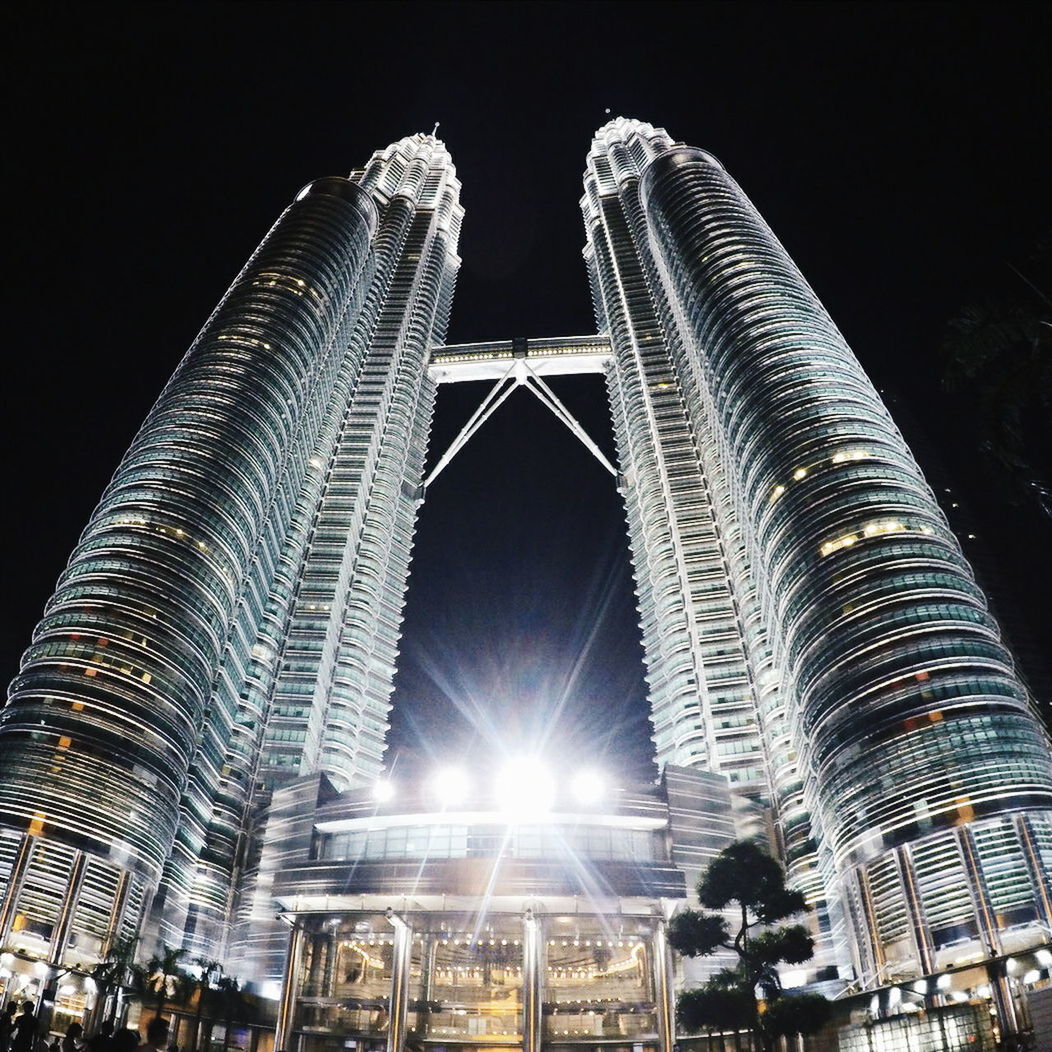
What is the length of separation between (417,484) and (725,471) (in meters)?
59.9

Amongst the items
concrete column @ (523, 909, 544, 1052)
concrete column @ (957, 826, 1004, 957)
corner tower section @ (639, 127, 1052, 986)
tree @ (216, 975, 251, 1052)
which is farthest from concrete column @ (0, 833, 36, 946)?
concrete column @ (957, 826, 1004, 957)

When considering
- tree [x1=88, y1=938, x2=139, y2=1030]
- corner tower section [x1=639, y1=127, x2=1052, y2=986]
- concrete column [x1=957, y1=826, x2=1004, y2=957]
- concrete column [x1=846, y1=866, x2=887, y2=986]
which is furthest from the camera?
concrete column [x1=846, y1=866, x2=887, y2=986]

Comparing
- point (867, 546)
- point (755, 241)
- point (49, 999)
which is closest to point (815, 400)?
point (867, 546)

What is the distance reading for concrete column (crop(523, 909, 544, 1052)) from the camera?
68056mm

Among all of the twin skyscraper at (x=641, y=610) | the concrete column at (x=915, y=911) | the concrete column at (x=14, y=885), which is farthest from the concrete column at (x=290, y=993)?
the concrete column at (x=915, y=911)

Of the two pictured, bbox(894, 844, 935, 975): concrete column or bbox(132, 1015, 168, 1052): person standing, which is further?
bbox(894, 844, 935, 975): concrete column

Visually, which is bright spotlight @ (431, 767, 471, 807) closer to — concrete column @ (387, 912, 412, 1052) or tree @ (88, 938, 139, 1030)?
concrete column @ (387, 912, 412, 1052)

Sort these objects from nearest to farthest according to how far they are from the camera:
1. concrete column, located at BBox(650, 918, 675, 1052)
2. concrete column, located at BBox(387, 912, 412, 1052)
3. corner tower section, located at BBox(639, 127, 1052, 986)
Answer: concrete column, located at BBox(387, 912, 412, 1052), concrete column, located at BBox(650, 918, 675, 1052), corner tower section, located at BBox(639, 127, 1052, 986)

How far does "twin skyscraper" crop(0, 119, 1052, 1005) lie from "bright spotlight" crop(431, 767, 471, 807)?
91.3 feet

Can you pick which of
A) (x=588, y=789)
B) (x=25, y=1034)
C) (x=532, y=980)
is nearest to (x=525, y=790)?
(x=588, y=789)

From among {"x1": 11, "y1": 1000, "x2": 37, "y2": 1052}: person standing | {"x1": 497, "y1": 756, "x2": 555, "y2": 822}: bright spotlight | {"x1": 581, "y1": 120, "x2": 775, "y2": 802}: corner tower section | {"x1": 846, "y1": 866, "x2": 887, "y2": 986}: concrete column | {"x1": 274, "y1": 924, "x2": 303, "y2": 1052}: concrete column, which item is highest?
{"x1": 581, "y1": 120, "x2": 775, "y2": 802}: corner tower section

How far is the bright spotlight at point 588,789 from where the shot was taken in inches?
3866

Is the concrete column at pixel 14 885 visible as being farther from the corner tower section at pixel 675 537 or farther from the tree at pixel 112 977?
the corner tower section at pixel 675 537

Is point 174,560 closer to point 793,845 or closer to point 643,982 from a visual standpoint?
point 643,982
